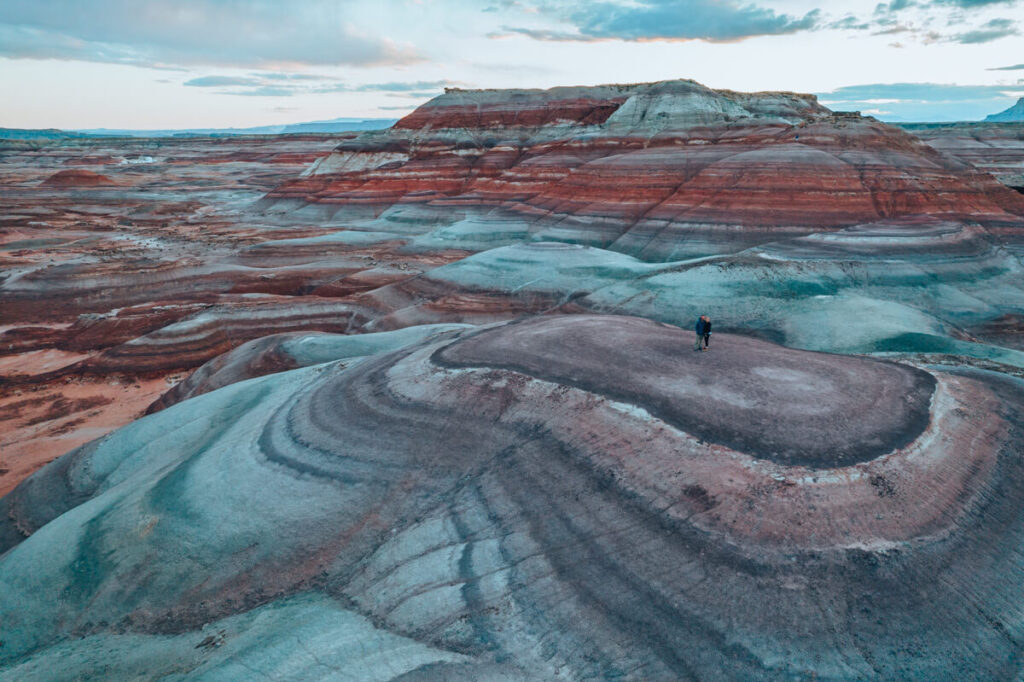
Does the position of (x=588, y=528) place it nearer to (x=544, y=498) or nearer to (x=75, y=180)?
(x=544, y=498)

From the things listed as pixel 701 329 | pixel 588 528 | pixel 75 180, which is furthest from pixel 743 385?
pixel 75 180

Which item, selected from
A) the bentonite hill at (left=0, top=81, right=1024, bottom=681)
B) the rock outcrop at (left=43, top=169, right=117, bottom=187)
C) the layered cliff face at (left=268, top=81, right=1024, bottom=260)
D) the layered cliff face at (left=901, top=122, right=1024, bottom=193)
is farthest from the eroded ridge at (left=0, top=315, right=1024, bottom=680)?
the rock outcrop at (left=43, top=169, right=117, bottom=187)

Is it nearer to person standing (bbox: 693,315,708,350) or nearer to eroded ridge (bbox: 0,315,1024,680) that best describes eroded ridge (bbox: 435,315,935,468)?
eroded ridge (bbox: 0,315,1024,680)

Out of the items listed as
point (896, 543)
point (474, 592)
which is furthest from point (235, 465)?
point (896, 543)

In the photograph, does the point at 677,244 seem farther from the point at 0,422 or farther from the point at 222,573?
the point at 0,422

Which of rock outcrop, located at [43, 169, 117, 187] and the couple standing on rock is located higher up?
rock outcrop, located at [43, 169, 117, 187]

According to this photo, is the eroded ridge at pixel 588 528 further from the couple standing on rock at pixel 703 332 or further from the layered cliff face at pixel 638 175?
the layered cliff face at pixel 638 175
